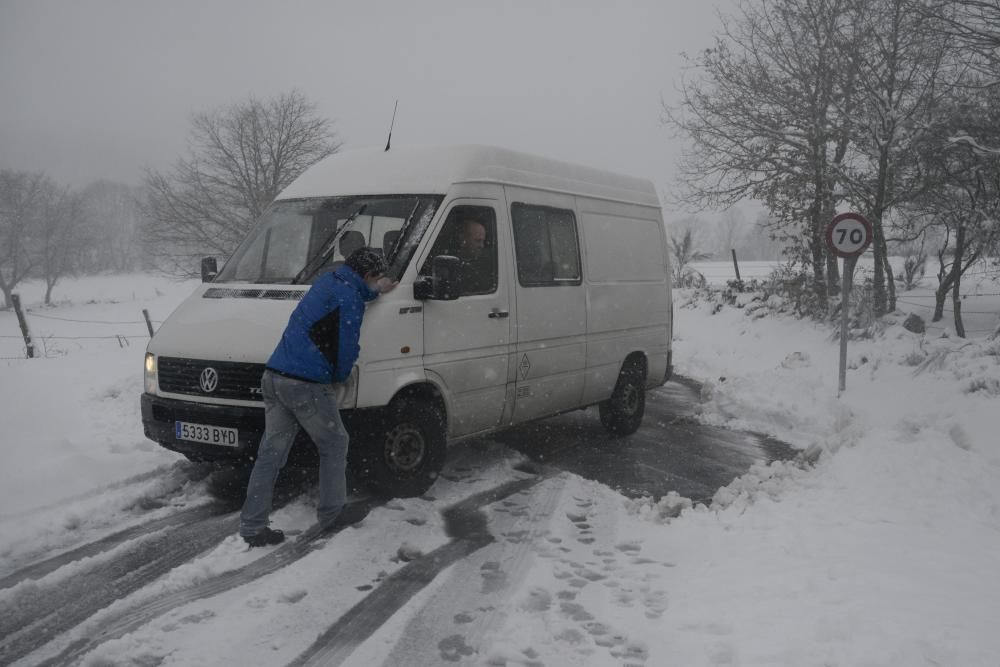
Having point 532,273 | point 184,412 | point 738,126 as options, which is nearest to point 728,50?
point 738,126

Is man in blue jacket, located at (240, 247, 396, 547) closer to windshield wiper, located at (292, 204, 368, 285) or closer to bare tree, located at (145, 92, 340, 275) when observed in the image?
windshield wiper, located at (292, 204, 368, 285)

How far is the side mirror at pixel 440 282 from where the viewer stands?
486 cm

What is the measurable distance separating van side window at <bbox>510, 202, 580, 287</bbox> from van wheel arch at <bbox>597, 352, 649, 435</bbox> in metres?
1.51

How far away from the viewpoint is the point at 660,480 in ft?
20.1

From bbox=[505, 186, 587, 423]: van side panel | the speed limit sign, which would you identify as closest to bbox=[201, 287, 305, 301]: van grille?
bbox=[505, 186, 587, 423]: van side panel

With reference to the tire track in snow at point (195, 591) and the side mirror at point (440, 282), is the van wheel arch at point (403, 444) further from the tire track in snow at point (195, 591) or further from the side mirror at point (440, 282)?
the side mirror at point (440, 282)

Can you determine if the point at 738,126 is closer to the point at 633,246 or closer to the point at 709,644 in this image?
the point at 633,246

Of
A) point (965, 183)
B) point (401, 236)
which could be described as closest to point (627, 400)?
point (401, 236)

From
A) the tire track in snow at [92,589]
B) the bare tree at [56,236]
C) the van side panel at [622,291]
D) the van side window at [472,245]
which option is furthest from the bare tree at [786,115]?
the bare tree at [56,236]

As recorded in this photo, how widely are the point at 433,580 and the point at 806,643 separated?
6.33 ft

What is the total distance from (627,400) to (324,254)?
382 centimetres

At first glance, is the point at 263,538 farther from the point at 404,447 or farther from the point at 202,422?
the point at 404,447

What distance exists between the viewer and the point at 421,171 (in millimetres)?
5578

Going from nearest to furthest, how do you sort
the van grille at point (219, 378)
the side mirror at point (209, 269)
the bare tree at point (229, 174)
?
the van grille at point (219, 378) < the side mirror at point (209, 269) < the bare tree at point (229, 174)
